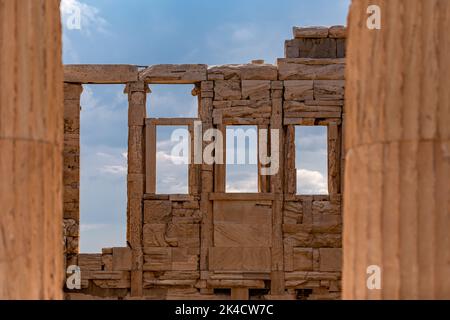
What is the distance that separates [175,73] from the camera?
52.5 ft

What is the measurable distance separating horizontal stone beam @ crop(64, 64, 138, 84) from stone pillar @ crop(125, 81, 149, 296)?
0.27 m

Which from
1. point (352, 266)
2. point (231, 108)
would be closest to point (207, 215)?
point (231, 108)

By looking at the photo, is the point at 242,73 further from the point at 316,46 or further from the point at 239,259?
the point at 239,259

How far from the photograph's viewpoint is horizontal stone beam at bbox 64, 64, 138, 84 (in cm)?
1593

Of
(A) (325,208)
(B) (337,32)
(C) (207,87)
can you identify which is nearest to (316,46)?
(B) (337,32)

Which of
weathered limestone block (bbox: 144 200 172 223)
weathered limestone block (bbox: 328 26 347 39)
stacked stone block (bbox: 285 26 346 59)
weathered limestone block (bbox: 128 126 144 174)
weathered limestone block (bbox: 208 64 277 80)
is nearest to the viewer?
weathered limestone block (bbox: 144 200 172 223)

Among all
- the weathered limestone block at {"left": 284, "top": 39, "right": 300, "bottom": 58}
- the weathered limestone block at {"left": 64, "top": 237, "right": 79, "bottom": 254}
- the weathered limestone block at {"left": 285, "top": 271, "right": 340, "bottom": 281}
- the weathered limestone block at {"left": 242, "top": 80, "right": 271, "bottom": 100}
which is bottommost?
the weathered limestone block at {"left": 285, "top": 271, "right": 340, "bottom": 281}

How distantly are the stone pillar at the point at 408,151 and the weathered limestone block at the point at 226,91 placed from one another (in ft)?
39.6

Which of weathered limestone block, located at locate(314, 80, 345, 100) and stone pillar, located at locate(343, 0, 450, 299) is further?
weathered limestone block, located at locate(314, 80, 345, 100)

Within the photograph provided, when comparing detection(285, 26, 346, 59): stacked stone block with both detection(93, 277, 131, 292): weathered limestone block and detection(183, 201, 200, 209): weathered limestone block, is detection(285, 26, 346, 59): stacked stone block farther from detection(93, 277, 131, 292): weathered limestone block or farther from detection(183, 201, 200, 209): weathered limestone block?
detection(93, 277, 131, 292): weathered limestone block

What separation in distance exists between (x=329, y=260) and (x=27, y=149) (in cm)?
1243

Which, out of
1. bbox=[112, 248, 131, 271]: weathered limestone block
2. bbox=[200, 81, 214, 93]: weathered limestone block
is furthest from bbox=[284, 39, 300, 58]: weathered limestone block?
bbox=[112, 248, 131, 271]: weathered limestone block
